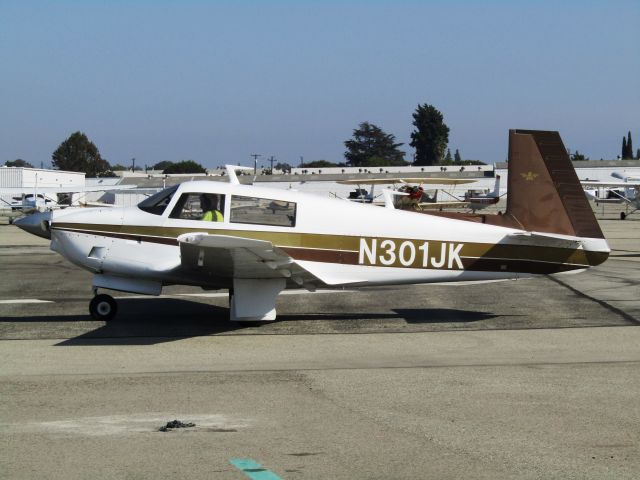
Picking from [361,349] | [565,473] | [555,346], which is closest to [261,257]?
[361,349]

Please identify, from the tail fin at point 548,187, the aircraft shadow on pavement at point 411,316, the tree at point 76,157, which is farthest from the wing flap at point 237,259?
the tree at point 76,157

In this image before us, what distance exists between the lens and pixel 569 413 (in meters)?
6.62

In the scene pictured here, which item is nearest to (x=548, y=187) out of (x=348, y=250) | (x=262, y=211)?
(x=348, y=250)

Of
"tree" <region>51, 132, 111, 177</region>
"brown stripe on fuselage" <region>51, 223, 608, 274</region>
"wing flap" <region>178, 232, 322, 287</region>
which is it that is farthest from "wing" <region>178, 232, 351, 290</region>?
"tree" <region>51, 132, 111, 177</region>

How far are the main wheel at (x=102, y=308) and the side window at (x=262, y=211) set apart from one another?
91.5 inches

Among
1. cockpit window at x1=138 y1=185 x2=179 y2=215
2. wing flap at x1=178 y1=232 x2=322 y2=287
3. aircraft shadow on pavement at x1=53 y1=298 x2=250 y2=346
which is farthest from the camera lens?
cockpit window at x1=138 y1=185 x2=179 y2=215

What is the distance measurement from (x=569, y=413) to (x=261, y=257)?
14.6ft

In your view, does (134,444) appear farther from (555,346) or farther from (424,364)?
(555,346)

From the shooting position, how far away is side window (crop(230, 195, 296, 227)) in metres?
10.8

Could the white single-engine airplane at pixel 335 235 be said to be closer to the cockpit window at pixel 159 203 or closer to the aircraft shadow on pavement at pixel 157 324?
the cockpit window at pixel 159 203

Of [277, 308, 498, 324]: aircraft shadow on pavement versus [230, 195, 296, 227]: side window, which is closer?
[230, 195, 296, 227]: side window

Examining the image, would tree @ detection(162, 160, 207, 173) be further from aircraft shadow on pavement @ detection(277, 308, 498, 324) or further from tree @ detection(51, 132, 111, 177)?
aircraft shadow on pavement @ detection(277, 308, 498, 324)

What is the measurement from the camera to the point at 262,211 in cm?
1087

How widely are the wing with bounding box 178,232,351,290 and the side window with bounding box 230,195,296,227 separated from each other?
62 cm
